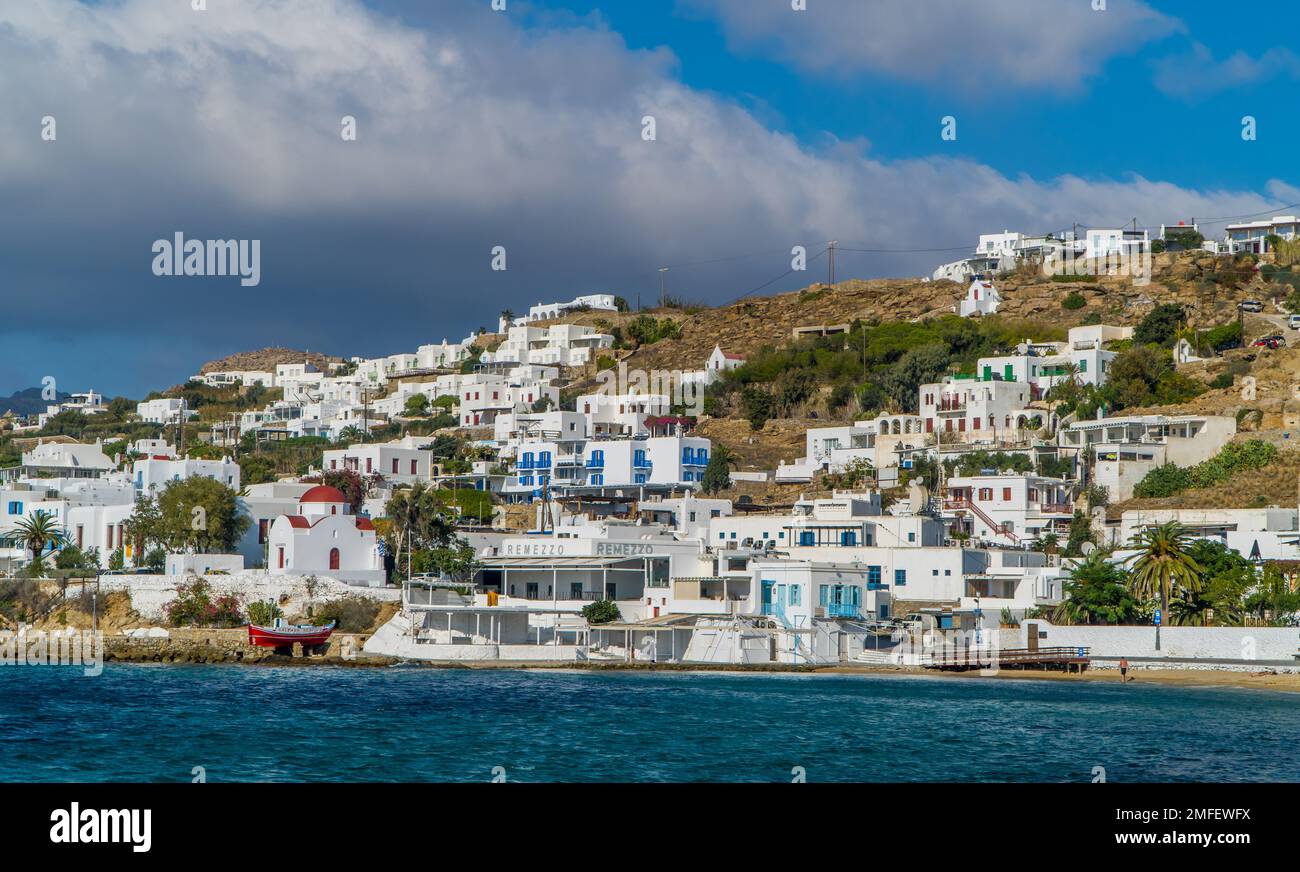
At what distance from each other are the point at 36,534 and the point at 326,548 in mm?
19312

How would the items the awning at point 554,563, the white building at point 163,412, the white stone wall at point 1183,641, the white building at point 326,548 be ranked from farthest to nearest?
the white building at point 163,412 < the white building at point 326,548 < the awning at point 554,563 < the white stone wall at point 1183,641

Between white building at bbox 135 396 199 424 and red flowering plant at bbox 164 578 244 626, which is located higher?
white building at bbox 135 396 199 424

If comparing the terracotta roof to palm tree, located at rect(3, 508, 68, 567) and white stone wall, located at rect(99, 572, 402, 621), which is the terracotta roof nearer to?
white stone wall, located at rect(99, 572, 402, 621)

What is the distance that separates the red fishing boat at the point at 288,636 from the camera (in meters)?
66.3

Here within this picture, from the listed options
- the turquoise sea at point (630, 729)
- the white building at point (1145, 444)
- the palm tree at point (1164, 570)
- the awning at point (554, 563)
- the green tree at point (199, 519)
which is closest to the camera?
the turquoise sea at point (630, 729)

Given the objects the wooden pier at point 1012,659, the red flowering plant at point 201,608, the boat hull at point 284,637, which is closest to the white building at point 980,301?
the wooden pier at point 1012,659

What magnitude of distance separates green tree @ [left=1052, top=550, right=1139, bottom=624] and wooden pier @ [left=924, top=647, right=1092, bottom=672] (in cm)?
206

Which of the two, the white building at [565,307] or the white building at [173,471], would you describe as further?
the white building at [565,307]

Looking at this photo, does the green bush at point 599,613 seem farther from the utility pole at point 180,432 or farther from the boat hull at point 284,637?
the utility pole at point 180,432

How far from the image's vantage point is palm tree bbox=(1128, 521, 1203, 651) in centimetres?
5931

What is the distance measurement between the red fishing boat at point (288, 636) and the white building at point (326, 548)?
6.03 m

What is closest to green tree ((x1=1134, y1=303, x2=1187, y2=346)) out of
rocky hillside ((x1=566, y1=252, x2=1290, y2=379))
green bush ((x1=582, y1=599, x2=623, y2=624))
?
rocky hillside ((x1=566, y1=252, x2=1290, y2=379))

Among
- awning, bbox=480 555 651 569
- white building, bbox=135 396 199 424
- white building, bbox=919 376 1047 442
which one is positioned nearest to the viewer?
awning, bbox=480 555 651 569
